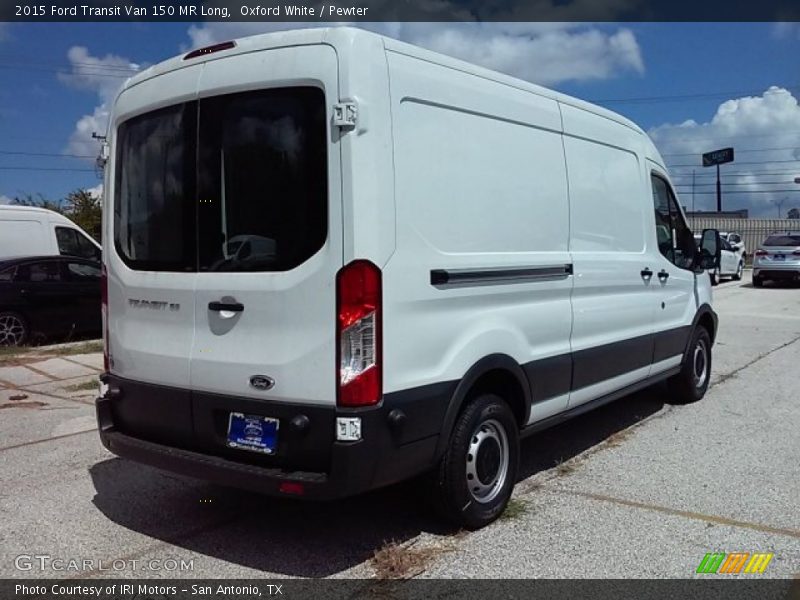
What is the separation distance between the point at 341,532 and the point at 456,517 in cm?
67

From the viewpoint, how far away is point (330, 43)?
346cm

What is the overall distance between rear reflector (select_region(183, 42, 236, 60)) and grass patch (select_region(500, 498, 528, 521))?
9.79ft

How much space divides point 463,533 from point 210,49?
9.58 ft

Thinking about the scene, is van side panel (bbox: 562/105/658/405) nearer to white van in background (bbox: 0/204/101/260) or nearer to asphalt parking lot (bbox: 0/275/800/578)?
asphalt parking lot (bbox: 0/275/800/578)

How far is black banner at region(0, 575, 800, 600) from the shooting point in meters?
3.42

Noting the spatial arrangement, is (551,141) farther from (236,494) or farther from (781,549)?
(236,494)

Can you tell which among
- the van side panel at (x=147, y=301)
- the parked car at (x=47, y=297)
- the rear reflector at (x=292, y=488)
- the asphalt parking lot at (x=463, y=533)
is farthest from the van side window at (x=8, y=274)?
the rear reflector at (x=292, y=488)

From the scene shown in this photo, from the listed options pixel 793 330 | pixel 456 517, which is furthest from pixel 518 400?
pixel 793 330

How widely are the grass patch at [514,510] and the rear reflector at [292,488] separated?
4.66 ft

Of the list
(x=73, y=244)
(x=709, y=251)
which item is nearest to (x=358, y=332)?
(x=709, y=251)

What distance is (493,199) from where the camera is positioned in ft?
13.8

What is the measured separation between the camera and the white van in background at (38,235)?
516 inches

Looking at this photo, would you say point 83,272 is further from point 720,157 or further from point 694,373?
point 720,157

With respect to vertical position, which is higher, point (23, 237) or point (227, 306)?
point (23, 237)
